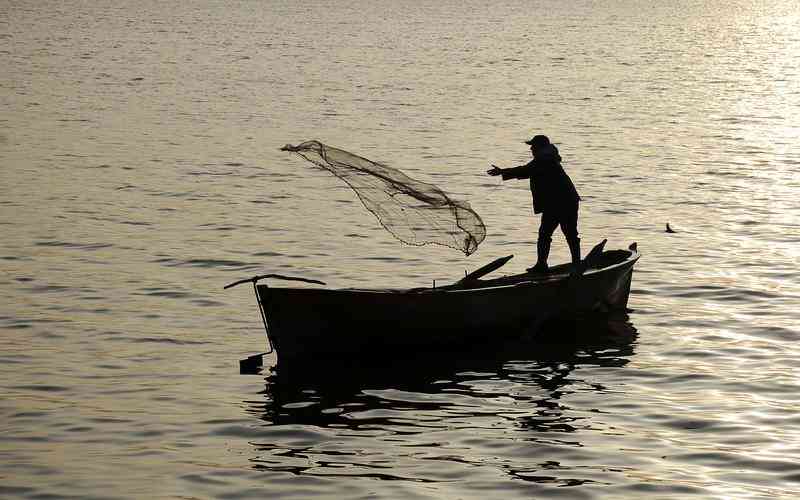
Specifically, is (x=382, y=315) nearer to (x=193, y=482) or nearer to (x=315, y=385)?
(x=315, y=385)

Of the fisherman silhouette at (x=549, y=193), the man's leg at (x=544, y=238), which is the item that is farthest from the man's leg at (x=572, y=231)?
the man's leg at (x=544, y=238)

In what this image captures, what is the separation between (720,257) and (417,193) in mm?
9879

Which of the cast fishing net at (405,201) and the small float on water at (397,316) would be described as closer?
the small float on water at (397,316)

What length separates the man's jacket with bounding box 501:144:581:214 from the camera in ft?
59.8

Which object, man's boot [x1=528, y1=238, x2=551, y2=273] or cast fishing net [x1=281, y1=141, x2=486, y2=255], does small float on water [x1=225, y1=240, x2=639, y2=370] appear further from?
cast fishing net [x1=281, y1=141, x2=486, y2=255]

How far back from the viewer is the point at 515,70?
229 ft

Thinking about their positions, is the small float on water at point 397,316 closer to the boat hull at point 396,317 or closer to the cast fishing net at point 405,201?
the boat hull at point 396,317

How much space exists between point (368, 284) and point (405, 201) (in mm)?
4861

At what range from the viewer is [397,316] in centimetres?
1664

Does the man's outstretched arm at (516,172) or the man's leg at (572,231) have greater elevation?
the man's outstretched arm at (516,172)

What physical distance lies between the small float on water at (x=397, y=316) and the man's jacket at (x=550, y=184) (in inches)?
40.8

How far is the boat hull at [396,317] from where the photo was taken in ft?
53.0

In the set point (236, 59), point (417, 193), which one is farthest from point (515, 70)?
point (417, 193)

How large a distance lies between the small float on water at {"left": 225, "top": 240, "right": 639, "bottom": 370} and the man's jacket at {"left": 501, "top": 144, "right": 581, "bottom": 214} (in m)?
1.04
